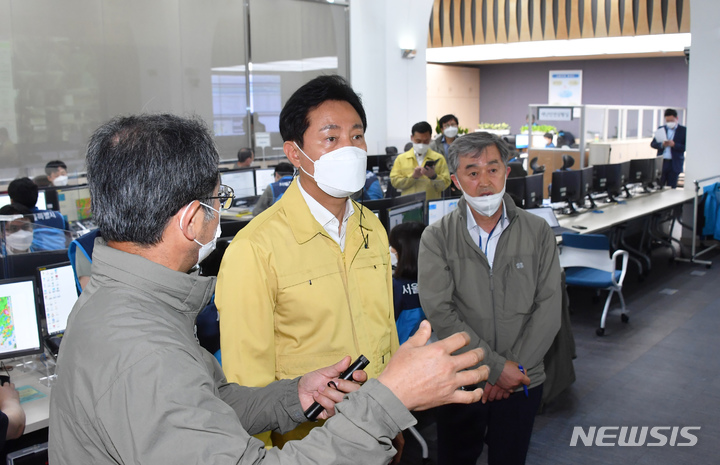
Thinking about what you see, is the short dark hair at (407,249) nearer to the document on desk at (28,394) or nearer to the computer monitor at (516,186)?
the document on desk at (28,394)

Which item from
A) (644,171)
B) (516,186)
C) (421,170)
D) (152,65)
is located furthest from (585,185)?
(152,65)

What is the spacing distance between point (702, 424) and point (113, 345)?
12.1 feet

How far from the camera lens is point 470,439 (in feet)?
7.74

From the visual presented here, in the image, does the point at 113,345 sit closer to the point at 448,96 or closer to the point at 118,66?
the point at 118,66

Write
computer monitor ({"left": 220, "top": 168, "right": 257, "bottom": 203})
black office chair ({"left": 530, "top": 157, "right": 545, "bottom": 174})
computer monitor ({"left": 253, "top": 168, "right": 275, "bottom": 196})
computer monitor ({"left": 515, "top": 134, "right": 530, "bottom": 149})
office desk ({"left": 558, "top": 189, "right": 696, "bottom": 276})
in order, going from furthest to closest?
computer monitor ({"left": 515, "top": 134, "right": 530, "bottom": 149}) → black office chair ({"left": 530, "top": 157, "right": 545, "bottom": 174}) → computer monitor ({"left": 253, "top": 168, "right": 275, "bottom": 196}) → computer monitor ({"left": 220, "top": 168, "right": 257, "bottom": 203}) → office desk ({"left": 558, "top": 189, "right": 696, "bottom": 276})

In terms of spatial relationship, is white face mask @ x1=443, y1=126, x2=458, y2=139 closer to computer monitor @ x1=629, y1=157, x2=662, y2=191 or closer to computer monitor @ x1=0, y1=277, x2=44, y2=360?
computer monitor @ x1=629, y1=157, x2=662, y2=191

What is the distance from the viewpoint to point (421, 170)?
613 centimetres

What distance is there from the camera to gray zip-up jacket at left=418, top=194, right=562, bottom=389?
2.27 meters

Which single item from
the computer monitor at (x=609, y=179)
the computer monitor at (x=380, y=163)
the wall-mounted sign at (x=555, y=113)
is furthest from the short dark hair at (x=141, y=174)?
the wall-mounted sign at (x=555, y=113)

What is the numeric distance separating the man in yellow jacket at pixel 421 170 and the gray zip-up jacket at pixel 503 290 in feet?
12.2

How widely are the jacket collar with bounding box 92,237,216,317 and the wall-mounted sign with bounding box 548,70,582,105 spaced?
1865 cm

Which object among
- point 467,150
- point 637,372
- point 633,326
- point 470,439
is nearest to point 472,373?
point 470,439

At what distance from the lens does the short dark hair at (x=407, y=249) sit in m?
3.16

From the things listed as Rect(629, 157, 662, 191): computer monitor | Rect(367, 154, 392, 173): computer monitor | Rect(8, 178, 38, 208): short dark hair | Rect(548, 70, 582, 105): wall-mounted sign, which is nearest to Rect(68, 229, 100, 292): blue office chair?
Rect(8, 178, 38, 208): short dark hair
